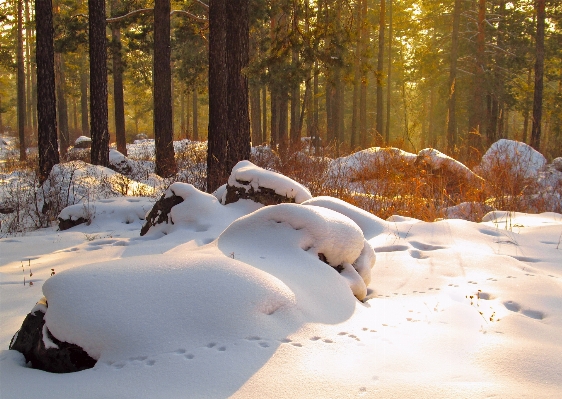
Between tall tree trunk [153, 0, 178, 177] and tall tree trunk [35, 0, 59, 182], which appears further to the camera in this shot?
tall tree trunk [153, 0, 178, 177]

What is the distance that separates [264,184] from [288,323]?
306 cm

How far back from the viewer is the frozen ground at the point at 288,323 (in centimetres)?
162

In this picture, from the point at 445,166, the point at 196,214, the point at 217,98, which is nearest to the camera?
the point at 196,214

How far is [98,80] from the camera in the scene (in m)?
8.96

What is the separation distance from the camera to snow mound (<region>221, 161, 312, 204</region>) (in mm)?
4863

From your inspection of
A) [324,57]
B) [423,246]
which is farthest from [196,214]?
[324,57]

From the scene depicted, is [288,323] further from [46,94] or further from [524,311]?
[46,94]

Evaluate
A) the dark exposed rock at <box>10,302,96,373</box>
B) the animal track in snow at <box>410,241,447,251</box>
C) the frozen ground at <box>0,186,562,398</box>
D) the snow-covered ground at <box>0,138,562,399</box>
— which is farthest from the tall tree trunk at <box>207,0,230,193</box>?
the dark exposed rock at <box>10,302,96,373</box>

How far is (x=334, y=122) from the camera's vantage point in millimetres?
21766

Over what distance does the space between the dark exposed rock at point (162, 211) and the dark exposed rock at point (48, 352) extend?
2885 mm

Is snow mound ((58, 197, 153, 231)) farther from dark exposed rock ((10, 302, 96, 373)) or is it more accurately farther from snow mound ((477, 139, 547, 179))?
snow mound ((477, 139, 547, 179))

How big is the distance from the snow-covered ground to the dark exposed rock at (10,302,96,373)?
0.04 metres

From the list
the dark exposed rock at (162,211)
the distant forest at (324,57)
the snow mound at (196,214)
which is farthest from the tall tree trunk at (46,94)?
the snow mound at (196,214)

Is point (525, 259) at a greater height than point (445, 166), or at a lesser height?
lesser
